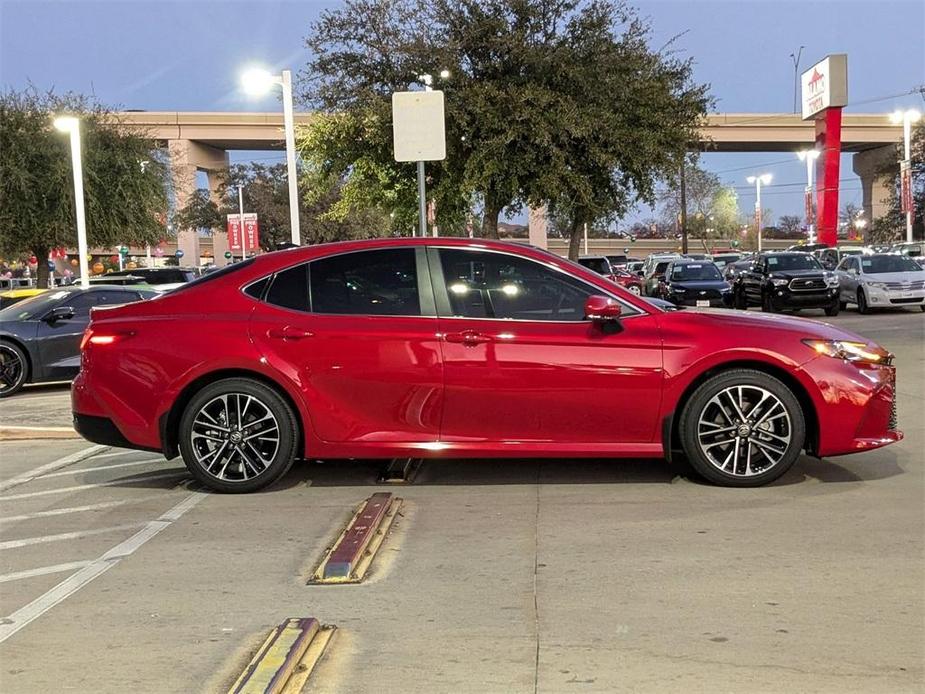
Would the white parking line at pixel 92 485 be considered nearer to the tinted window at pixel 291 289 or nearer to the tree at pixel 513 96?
the tinted window at pixel 291 289

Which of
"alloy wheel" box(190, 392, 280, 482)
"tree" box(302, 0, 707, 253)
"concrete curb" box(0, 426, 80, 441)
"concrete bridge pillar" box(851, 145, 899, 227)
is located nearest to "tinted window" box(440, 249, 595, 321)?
"alloy wheel" box(190, 392, 280, 482)

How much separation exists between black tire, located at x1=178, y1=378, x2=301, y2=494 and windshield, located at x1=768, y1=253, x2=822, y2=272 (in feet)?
65.8

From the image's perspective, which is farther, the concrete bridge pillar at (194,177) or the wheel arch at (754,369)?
the concrete bridge pillar at (194,177)

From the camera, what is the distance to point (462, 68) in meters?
19.9

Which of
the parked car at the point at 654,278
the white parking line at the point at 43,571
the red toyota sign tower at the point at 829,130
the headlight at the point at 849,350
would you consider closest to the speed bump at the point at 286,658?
the white parking line at the point at 43,571

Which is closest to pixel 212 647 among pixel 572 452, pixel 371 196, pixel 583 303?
pixel 572 452

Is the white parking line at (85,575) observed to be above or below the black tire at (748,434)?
below

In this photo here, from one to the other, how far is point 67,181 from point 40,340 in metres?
15.6

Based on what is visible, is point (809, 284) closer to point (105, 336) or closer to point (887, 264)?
point (887, 264)

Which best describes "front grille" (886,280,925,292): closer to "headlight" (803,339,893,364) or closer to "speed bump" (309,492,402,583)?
"headlight" (803,339,893,364)

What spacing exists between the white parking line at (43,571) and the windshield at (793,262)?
70.9ft

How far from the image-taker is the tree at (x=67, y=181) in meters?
25.7

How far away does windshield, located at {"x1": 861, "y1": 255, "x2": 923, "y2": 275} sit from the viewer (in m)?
22.5

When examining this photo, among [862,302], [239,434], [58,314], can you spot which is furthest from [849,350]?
[862,302]
